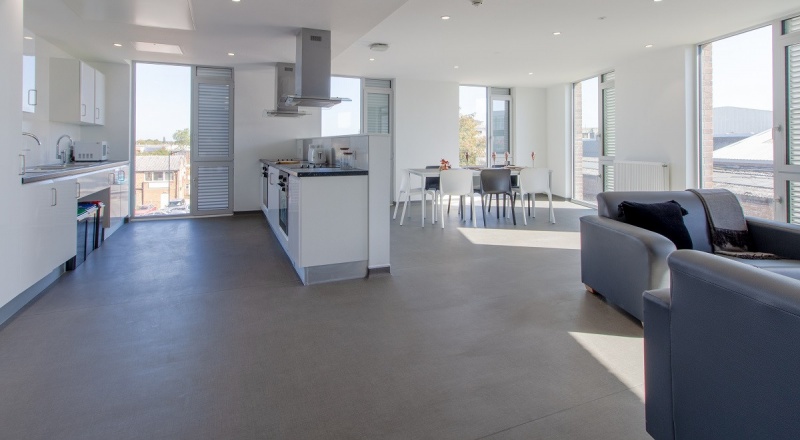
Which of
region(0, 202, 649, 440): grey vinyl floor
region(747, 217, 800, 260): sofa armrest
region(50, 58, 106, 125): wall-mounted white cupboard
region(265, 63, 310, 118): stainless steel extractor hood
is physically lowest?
region(0, 202, 649, 440): grey vinyl floor

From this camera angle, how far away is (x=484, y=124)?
34.3 ft

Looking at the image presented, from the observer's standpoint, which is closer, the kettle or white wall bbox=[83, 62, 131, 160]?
the kettle

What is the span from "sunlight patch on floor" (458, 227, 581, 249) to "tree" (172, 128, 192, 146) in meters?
4.70

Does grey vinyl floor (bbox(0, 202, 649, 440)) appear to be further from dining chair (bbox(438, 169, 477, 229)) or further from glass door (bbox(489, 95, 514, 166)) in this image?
glass door (bbox(489, 95, 514, 166))

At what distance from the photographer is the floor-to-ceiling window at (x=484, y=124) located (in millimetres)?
10258

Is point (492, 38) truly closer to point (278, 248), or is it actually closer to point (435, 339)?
point (278, 248)

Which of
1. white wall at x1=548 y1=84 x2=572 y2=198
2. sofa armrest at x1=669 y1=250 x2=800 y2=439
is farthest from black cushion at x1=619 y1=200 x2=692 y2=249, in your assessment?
white wall at x1=548 y1=84 x2=572 y2=198

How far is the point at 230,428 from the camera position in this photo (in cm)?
176

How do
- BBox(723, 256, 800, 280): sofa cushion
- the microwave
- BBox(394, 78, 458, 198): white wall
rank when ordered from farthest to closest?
BBox(394, 78, 458, 198): white wall
the microwave
BBox(723, 256, 800, 280): sofa cushion

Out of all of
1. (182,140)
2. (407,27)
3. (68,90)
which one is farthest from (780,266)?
(182,140)

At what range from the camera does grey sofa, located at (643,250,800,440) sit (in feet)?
3.62

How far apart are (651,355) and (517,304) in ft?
5.27

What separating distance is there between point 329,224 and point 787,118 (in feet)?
17.6

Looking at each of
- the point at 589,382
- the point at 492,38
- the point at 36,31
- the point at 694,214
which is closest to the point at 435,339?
the point at 589,382
